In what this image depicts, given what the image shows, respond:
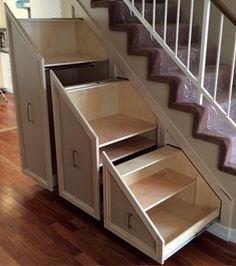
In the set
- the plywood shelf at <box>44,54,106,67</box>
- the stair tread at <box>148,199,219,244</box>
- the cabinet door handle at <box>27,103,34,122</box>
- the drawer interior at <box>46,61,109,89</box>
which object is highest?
the plywood shelf at <box>44,54,106,67</box>

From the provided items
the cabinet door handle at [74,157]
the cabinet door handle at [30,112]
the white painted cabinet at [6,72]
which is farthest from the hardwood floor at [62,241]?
the white painted cabinet at [6,72]

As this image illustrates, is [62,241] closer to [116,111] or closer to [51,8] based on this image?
[116,111]

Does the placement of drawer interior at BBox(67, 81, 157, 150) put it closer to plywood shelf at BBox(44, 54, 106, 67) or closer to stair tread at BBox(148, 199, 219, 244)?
plywood shelf at BBox(44, 54, 106, 67)

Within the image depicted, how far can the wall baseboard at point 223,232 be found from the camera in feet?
7.55

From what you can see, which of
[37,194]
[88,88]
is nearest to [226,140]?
[88,88]

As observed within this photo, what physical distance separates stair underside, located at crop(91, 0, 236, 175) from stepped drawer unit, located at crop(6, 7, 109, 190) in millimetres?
363

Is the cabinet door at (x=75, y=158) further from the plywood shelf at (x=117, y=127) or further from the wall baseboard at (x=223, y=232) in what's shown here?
the wall baseboard at (x=223, y=232)

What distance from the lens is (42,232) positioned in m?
2.39

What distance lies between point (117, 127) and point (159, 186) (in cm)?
61

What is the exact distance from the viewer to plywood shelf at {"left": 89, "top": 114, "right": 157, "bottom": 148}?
8.05ft

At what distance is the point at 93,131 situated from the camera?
87.3 inches

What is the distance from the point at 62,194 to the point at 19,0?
161 inches

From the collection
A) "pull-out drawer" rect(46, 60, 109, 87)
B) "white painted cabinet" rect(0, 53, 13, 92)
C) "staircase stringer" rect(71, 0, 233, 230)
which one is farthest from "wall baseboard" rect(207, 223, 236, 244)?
"white painted cabinet" rect(0, 53, 13, 92)

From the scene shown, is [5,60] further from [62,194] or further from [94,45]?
[62,194]
